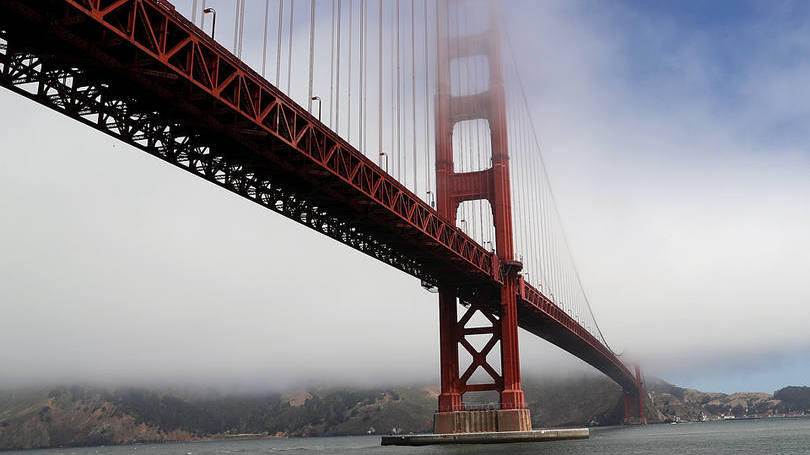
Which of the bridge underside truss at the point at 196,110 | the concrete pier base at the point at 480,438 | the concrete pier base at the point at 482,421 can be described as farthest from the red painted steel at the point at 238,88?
the concrete pier base at the point at 482,421

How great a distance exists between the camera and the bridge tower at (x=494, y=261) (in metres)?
43.3

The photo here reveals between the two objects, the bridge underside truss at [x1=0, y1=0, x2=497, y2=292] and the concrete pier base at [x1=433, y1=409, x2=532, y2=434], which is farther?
the concrete pier base at [x1=433, y1=409, x2=532, y2=434]

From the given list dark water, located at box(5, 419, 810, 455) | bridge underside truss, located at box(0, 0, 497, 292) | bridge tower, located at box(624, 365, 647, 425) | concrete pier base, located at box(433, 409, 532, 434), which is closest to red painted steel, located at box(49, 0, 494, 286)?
bridge underside truss, located at box(0, 0, 497, 292)

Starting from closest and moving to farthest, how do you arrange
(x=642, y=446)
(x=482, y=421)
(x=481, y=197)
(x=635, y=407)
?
(x=482, y=421)
(x=481, y=197)
(x=642, y=446)
(x=635, y=407)

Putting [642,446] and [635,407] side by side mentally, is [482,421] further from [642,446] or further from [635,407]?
[635,407]

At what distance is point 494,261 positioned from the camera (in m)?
43.9

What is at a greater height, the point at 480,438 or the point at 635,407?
the point at 635,407

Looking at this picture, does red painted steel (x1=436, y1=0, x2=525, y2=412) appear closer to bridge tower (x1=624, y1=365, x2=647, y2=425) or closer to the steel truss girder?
the steel truss girder

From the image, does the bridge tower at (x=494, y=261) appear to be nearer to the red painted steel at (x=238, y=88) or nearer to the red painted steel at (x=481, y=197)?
the red painted steel at (x=481, y=197)

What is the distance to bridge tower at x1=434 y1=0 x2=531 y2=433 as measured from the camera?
43.3 meters

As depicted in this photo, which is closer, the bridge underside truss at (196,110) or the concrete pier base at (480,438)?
the bridge underside truss at (196,110)

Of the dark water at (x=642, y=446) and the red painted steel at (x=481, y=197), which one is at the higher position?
the red painted steel at (x=481, y=197)

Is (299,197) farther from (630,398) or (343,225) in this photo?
(630,398)

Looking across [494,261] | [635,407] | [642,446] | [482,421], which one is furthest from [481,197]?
[635,407]
